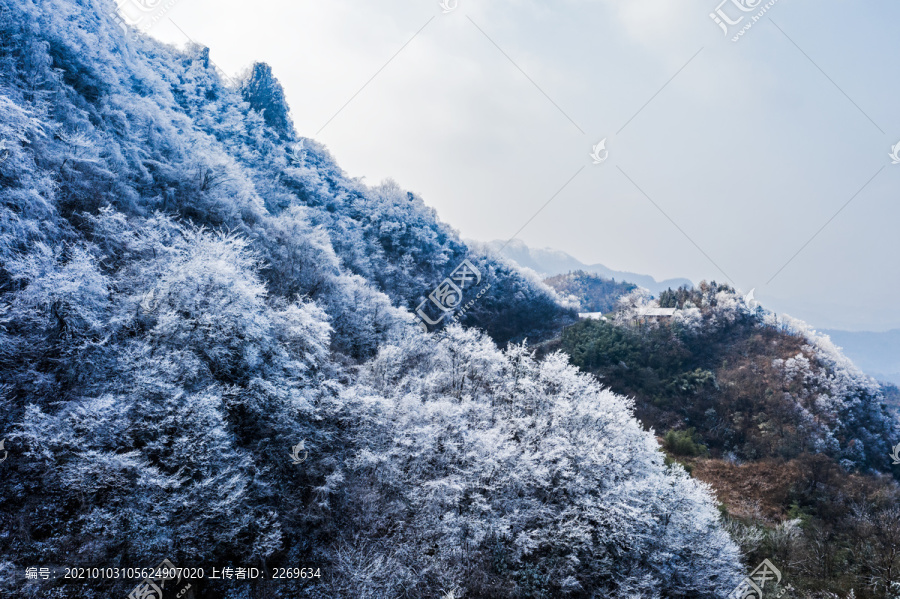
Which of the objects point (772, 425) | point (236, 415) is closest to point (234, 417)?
point (236, 415)

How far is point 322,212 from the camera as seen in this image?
54.5 metres

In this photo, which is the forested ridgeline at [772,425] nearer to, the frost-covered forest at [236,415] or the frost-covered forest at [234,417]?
the frost-covered forest at [236,415]

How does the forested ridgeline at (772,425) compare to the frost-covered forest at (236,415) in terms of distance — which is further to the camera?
the forested ridgeline at (772,425)

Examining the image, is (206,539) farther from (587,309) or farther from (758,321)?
(587,309)

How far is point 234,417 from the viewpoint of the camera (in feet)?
56.3

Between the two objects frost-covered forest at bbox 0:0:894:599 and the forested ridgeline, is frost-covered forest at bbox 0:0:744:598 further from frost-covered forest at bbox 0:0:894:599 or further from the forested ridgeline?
the forested ridgeline

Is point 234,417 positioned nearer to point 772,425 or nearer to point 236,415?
point 236,415

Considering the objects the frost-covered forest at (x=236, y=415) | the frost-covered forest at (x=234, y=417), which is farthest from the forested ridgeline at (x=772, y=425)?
the frost-covered forest at (x=234, y=417)

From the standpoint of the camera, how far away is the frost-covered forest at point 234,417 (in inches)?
465

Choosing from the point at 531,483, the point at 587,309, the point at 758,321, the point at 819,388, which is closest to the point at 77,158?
the point at 531,483

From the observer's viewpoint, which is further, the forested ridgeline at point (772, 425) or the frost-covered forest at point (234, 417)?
the forested ridgeline at point (772, 425)

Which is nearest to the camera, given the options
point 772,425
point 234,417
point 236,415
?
point 234,417

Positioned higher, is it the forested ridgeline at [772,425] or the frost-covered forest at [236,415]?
the forested ridgeline at [772,425]

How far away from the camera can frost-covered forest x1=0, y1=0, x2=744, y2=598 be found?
11.8 meters
